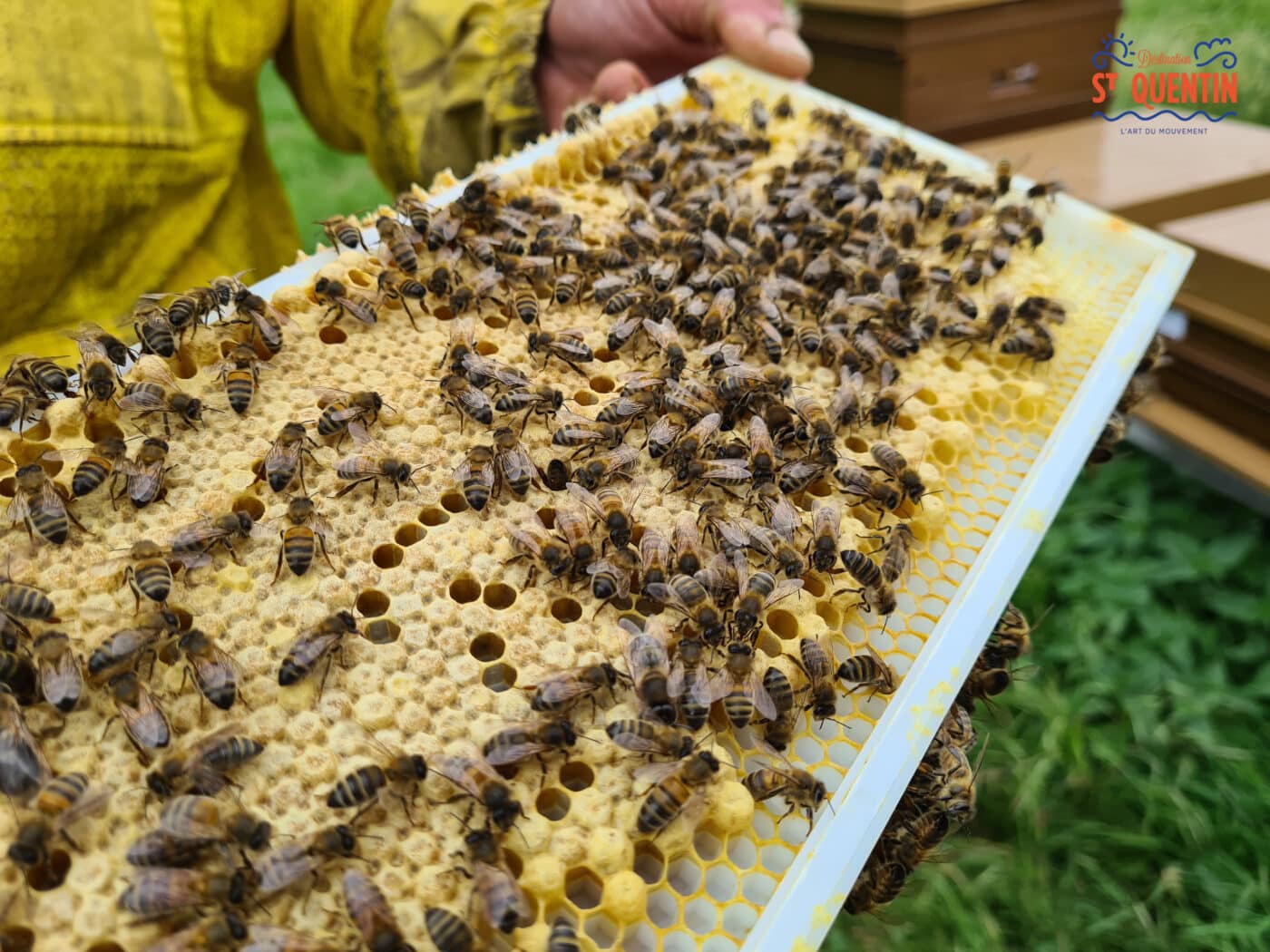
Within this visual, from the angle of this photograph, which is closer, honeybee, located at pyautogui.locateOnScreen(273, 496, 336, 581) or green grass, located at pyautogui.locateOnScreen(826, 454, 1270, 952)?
honeybee, located at pyautogui.locateOnScreen(273, 496, 336, 581)

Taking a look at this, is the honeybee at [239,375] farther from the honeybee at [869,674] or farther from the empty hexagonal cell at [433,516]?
the honeybee at [869,674]

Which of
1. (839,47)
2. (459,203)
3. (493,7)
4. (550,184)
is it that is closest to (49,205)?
(459,203)

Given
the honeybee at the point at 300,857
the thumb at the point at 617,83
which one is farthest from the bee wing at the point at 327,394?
the thumb at the point at 617,83

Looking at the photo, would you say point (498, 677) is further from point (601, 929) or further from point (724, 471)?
point (724, 471)

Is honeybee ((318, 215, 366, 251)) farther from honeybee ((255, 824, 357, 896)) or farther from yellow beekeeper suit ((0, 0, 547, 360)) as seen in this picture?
honeybee ((255, 824, 357, 896))

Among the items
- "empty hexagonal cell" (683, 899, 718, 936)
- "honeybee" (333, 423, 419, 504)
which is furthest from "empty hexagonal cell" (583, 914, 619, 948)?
A: "honeybee" (333, 423, 419, 504)

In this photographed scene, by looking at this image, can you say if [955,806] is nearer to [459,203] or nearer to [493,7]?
[459,203]

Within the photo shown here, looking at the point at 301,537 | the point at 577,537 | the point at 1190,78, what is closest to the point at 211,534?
the point at 301,537
